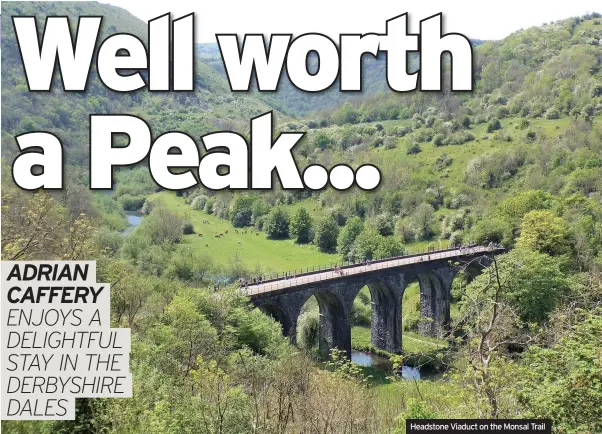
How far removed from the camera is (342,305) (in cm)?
3844

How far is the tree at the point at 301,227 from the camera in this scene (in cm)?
6688

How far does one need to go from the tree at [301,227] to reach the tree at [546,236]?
27.4m

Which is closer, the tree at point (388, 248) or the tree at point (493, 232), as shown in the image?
the tree at point (493, 232)

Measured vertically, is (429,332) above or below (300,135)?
below

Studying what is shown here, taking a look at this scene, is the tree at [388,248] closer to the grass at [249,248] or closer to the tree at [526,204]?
the grass at [249,248]

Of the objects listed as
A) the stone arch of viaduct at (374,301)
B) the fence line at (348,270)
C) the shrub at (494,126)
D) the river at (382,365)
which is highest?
the shrub at (494,126)

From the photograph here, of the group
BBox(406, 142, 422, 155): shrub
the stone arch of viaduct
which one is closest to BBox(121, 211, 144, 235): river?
the stone arch of viaduct


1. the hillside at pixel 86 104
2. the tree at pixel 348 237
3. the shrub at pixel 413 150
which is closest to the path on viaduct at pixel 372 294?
the hillside at pixel 86 104

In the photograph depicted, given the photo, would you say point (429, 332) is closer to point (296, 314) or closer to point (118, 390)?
point (296, 314)

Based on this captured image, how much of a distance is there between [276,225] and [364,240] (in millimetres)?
12907

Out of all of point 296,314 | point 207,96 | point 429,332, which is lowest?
point 429,332

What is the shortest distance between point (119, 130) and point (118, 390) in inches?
274

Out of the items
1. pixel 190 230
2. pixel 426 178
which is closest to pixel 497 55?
pixel 426 178

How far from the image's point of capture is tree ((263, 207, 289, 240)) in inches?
2682
